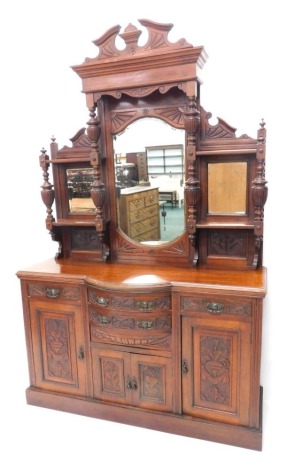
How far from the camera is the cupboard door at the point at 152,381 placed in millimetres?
2033

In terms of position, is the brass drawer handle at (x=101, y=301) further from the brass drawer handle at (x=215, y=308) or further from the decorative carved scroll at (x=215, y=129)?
the decorative carved scroll at (x=215, y=129)

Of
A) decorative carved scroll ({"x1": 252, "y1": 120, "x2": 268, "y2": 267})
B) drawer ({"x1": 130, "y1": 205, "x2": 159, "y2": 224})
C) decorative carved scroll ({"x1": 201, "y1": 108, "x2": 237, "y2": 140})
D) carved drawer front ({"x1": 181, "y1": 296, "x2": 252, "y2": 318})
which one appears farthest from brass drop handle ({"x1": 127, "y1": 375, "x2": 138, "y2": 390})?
decorative carved scroll ({"x1": 201, "y1": 108, "x2": 237, "y2": 140})

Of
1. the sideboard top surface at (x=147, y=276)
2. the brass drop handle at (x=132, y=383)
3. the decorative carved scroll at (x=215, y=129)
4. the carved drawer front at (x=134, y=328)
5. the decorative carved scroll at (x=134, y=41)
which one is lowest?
the brass drop handle at (x=132, y=383)

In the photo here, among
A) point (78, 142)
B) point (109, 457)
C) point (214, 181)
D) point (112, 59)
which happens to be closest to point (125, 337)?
point (109, 457)

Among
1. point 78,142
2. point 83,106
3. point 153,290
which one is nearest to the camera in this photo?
point 153,290

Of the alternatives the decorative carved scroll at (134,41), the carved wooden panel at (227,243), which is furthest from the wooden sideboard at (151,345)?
the decorative carved scroll at (134,41)

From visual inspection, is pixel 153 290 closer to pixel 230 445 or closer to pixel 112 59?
pixel 230 445

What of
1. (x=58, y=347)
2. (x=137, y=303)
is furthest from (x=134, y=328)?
(x=58, y=347)

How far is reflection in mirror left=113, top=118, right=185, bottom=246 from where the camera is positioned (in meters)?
2.17

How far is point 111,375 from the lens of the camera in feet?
7.07

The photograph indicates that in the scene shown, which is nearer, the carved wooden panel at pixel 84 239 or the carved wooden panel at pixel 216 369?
the carved wooden panel at pixel 216 369

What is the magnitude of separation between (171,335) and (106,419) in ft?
2.38

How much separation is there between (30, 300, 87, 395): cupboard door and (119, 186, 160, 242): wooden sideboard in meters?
0.60

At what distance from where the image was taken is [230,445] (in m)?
1.96
